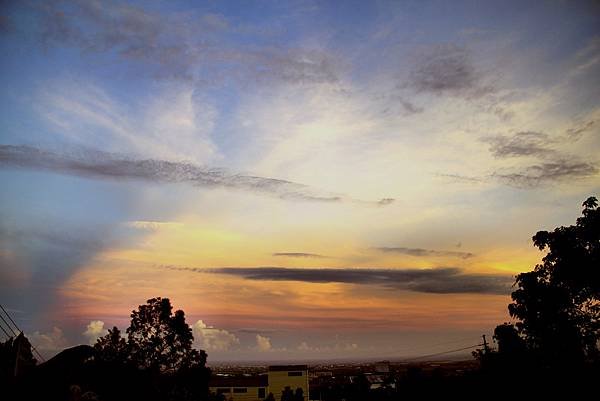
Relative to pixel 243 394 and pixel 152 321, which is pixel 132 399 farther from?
pixel 243 394

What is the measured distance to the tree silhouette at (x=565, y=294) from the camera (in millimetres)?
20984

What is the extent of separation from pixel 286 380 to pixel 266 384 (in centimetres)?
316

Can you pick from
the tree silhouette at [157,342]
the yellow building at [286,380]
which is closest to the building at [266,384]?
the yellow building at [286,380]

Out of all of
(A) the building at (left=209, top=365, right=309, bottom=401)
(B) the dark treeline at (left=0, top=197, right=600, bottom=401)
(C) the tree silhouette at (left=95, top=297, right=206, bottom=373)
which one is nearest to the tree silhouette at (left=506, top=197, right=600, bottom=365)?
(B) the dark treeline at (left=0, top=197, right=600, bottom=401)

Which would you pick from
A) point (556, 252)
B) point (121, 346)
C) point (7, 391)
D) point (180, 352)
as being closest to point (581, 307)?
point (556, 252)

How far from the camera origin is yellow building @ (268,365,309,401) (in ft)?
218

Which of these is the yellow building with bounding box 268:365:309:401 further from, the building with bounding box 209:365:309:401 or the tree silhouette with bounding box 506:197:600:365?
the tree silhouette with bounding box 506:197:600:365

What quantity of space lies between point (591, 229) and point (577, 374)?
23.6 feet

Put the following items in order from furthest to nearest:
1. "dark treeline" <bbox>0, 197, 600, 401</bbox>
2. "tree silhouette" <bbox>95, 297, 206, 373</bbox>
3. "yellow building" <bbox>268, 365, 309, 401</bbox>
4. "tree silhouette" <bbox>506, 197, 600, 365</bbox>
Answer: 1. "yellow building" <bbox>268, 365, 309, 401</bbox>
2. "tree silhouette" <bbox>95, 297, 206, 373</bbox>
3. "tree silhouette" <bbox>506, 197, 600, 365</bbox>
4. "dark treeline" <bbox>0, 197, 600, 401</bbox>

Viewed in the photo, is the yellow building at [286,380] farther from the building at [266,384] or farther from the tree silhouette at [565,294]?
the tree silhouette at [565,294]

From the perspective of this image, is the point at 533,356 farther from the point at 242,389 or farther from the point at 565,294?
the point at 242,389

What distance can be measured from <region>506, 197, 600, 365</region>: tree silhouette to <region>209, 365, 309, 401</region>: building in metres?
47.8

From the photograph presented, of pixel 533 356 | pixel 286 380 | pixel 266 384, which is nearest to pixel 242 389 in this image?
pixel 266 384

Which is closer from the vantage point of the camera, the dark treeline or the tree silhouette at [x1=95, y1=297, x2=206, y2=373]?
the dark treeline
